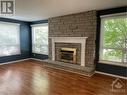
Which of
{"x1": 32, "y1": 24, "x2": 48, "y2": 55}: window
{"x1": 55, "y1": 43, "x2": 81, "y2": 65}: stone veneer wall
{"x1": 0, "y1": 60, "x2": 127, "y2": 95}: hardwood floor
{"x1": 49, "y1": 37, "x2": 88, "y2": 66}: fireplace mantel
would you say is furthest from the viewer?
{"x1": 32, "y1": 24, "x2": 48, "y2": 55}: window

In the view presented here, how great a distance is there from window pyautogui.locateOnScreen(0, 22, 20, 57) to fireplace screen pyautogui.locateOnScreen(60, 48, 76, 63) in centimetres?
279

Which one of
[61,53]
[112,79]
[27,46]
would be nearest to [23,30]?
[27,46]

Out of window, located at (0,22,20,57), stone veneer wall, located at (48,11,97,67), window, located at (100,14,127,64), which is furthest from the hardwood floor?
window, located at (0,22,20,57)

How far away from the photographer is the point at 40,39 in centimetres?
621

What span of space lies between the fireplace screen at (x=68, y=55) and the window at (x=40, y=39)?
1.34 meters

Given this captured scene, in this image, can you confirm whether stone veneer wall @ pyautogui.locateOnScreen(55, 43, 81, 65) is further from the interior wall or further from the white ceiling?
the interior wall

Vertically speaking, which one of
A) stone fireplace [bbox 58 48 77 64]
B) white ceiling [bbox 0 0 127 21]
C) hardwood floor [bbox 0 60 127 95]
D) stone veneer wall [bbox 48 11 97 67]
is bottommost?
hardwood floor [bbox 0 60 127 95]

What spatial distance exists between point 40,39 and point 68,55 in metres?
2.31

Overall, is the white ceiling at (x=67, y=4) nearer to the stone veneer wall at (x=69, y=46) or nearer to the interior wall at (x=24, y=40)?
the stone veneer wall at (x=69, y=46)

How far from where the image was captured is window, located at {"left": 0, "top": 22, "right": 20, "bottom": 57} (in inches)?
208

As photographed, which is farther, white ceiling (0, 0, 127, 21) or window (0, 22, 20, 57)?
window (0, 22, 20, 57)

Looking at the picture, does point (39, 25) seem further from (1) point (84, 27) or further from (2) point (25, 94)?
(2) point (25, 94)

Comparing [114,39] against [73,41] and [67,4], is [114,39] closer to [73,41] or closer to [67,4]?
[73,41]

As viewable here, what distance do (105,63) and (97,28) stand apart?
1373 mm
